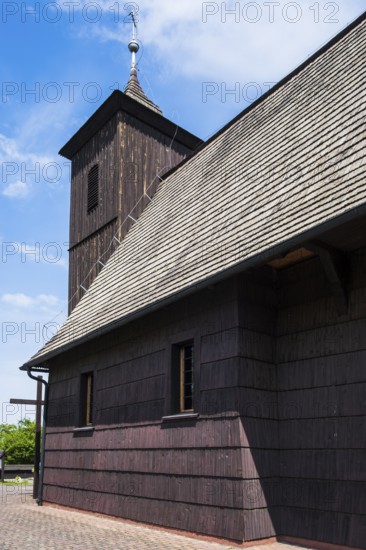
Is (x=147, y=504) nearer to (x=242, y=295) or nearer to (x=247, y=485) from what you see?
(x=247, y=485)

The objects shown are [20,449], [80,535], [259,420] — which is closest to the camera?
[259,420]

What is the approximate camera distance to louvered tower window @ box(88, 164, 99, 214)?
16469mm

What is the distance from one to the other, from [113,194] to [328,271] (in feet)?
30.0

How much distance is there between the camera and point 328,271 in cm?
745

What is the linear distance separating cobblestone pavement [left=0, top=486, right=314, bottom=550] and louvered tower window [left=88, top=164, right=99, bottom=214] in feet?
28.2

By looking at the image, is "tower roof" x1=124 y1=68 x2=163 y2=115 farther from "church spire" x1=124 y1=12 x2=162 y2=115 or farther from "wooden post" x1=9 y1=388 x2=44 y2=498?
"wooden post" x1=9 y1=388 x2=44 y2=498

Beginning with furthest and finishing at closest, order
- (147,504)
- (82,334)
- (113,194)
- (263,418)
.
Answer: (113,194) < (82,334) < (147,504) < (263,418)

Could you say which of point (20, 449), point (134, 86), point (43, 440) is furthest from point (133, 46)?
point (20, 449)

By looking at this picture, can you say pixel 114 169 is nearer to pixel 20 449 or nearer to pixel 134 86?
pixel 134 86

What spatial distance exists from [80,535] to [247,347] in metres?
3.83

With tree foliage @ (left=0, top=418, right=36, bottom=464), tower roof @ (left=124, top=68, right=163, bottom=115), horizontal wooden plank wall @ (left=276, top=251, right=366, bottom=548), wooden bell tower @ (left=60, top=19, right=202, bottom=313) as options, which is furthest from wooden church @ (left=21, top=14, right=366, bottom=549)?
tree foliage @ (left=0, top=418, right=36, bottom=464)

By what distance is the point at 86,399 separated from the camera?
12539 mm

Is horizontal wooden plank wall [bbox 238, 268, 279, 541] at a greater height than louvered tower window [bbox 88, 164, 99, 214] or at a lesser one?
lesser

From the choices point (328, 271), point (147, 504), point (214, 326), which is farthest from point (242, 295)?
point (147, 504)
